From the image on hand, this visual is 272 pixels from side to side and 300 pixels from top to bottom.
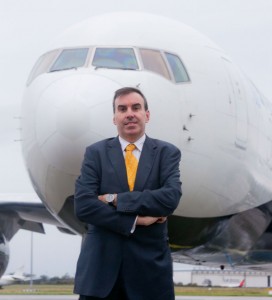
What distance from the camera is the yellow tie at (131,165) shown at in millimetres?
4656

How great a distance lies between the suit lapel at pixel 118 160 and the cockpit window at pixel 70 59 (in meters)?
4.16

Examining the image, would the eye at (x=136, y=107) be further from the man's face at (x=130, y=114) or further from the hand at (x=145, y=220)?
the hand at (x=145, y=220)

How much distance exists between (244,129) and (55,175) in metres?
2.76

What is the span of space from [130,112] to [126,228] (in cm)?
67

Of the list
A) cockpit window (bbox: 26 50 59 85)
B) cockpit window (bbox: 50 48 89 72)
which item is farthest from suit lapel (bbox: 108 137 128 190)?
cockpit window (bbox: 26 50 59 85)

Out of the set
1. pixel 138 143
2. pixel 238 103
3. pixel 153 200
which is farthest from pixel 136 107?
pixel 238 103

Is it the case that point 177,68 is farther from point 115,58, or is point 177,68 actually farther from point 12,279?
point 12,279

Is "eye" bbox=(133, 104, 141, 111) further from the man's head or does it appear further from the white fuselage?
the white fuselage

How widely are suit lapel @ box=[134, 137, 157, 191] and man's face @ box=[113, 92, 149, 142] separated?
0.11 meters

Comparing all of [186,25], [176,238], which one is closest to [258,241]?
[176,238]

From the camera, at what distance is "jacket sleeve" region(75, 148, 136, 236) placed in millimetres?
4539

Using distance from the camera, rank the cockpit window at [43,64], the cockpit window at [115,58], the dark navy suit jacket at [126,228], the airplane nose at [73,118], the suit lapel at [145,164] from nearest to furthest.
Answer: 1. the dark navy suit jacket at [126,228]
2. the suit lapel at [145,164]
3. the airplane nose at [73,118]
4. the cockpit window at [115,58]
5. the cockpit window at [43,64]

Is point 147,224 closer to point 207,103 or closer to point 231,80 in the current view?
point 207,103

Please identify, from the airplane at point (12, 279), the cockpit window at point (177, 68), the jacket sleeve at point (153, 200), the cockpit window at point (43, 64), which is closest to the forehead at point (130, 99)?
the jacket sleeve at point (153, 200)
